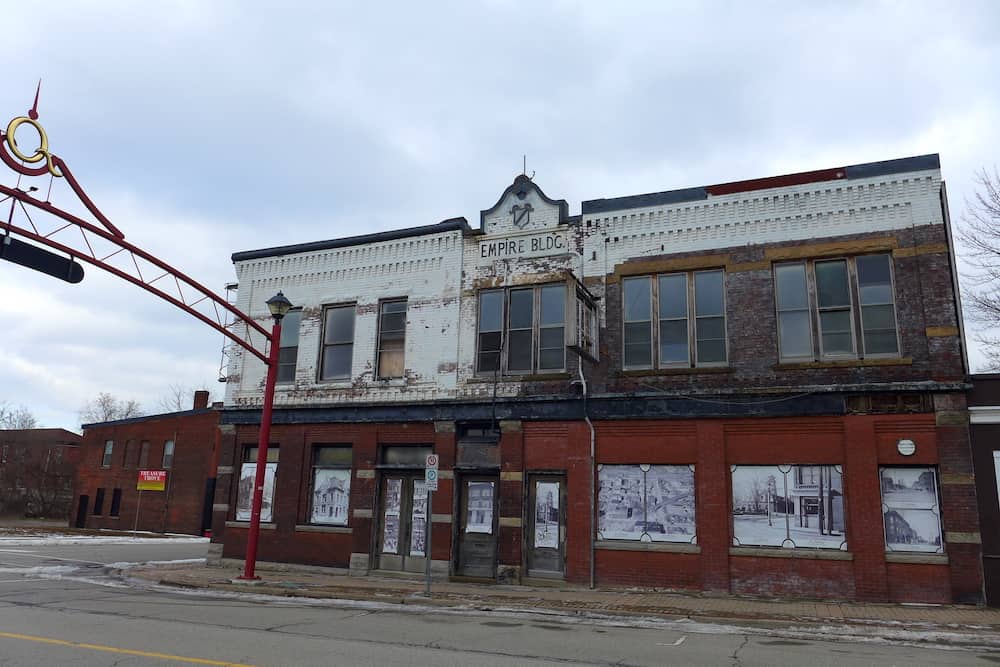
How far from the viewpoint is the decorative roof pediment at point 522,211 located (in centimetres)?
1794

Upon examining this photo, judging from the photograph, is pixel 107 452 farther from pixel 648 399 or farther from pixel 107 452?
pixel 648 399

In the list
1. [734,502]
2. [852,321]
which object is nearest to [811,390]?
[852,321]

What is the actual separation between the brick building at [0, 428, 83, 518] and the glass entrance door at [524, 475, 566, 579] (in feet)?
180

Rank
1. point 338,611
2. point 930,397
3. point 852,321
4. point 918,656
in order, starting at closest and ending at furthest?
point 918,656 < point 338,611 < point 930,397 < point 852,321

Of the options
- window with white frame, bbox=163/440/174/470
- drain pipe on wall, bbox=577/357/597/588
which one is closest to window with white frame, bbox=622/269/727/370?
drain pipe on wall, bbox=577/357/597/588

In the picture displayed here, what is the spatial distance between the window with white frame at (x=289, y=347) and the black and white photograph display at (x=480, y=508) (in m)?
6.37

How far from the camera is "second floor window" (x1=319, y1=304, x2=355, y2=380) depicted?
19.8m

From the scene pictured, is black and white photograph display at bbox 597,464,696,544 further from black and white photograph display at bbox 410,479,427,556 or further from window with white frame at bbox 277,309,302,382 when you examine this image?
window with white frame at bbox 277,309,302,382

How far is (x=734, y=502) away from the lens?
15.0 metres

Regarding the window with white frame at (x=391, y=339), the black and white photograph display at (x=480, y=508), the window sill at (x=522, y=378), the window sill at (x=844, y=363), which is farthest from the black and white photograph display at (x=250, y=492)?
the window sill at (x=844, y=363)

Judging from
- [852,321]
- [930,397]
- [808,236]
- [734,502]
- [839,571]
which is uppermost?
[808,236]

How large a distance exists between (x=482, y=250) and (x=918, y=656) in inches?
494

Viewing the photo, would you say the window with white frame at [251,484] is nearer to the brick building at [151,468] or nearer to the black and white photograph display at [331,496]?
the black and white photograph display at [331,496]

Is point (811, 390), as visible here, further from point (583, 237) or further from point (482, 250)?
point (482, 250)
